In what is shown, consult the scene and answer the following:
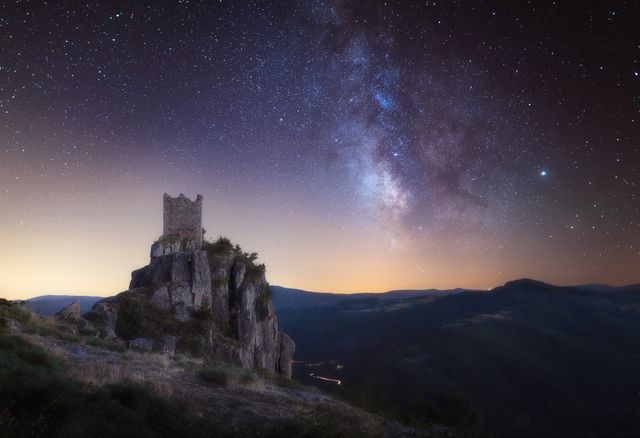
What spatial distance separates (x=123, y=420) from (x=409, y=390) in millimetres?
117008

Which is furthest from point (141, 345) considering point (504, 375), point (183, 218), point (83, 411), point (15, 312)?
point (504, 375)

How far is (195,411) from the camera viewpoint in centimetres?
898

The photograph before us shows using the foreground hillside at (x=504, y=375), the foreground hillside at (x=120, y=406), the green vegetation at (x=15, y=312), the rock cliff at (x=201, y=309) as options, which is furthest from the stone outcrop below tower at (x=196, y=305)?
the foreground hillside at (x=504, y=375)

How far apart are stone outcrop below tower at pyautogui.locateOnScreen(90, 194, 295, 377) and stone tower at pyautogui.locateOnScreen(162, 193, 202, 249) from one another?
11 centimetres

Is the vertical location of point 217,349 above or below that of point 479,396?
above

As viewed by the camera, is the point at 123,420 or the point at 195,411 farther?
the point at 195,411

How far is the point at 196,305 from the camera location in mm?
34875

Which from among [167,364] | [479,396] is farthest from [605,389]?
[167,364]

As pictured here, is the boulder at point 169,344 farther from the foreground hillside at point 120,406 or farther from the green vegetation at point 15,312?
the foreground hillside at point 120,406

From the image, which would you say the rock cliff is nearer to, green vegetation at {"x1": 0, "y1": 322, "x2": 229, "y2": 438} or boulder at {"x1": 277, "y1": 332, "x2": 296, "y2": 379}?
boulder at {"x1": 277, "y1": 332, "x2": 296, "y2": 379}

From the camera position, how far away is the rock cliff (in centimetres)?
2842

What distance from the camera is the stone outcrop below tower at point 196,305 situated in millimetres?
28672

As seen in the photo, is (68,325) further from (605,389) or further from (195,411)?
(605,389)

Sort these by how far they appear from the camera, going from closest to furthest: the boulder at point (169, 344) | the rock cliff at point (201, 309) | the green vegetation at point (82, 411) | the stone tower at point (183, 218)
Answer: the green vegetation at point (82, 411), the boulder at point (169, 344), the rock cliff at point (201, 309), the stone tower at point (183, 218)
